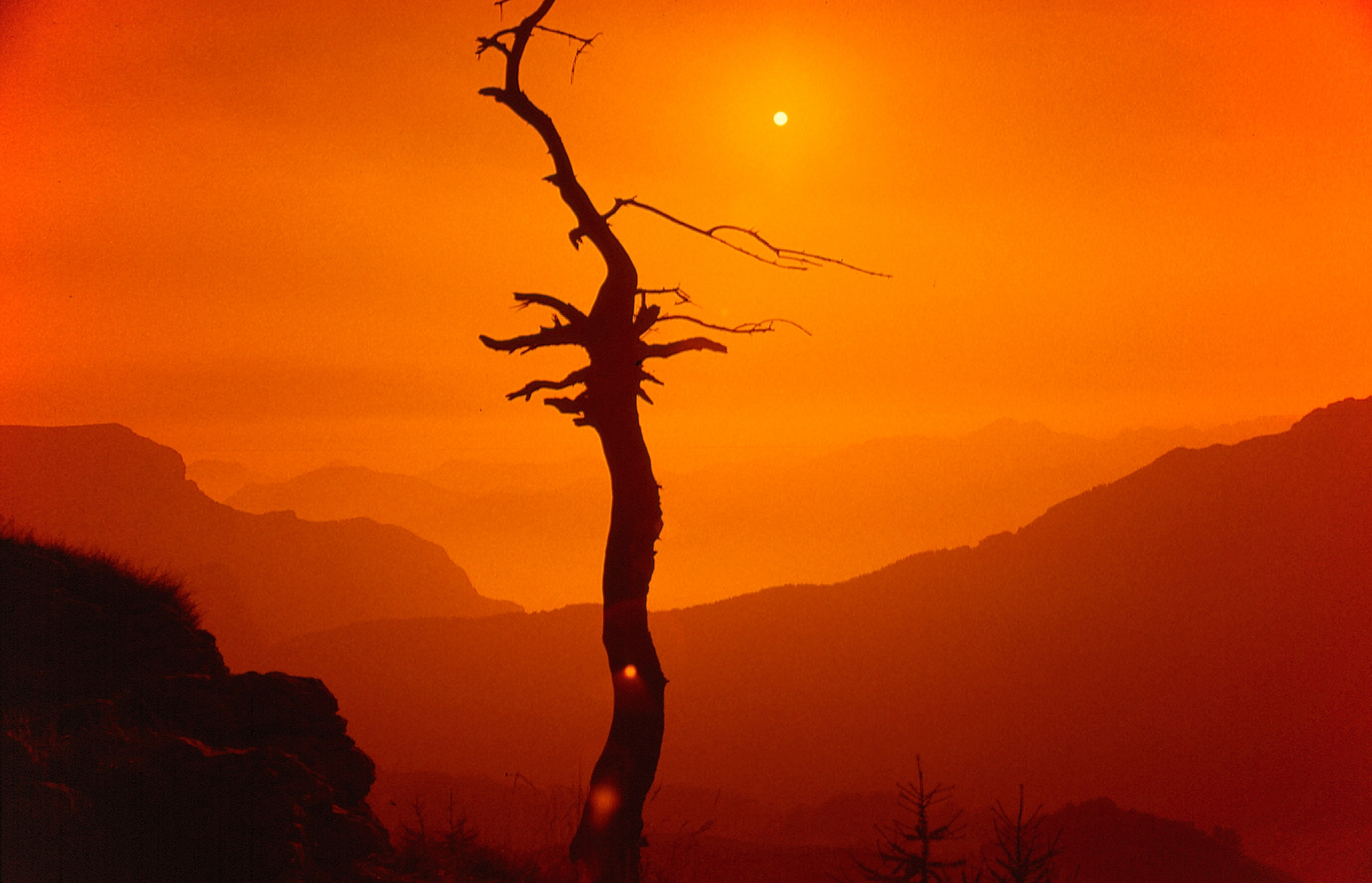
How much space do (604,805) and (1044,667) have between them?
88.8 meters

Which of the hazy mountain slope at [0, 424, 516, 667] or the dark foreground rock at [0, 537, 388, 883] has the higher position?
the hazy mountain slope at [0, 424, 516, 667]

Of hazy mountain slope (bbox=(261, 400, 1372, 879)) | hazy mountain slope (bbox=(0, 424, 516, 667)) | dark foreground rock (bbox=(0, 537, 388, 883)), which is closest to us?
dark foreground rock (bbox=(0, 537, 388, 883))

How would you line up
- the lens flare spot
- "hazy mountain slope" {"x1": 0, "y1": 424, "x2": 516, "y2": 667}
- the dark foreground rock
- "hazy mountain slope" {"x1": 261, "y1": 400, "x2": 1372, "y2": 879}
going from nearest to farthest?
1. the dark foreground rock
2. the lens flare spot
3. "hazy mountain slope" {"x1": 261, "y1": 400, "x2": 1372, "y2": 879}
4. "hazy mountain slope" {"x1": 0, "y1": 424, "x2": 516, "y2": 667}

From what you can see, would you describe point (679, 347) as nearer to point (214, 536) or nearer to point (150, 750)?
point (150, 750)

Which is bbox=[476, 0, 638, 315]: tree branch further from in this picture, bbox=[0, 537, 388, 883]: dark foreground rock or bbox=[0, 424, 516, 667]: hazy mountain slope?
bbox=[0, 424, 516, 667]: hazy mountain slope

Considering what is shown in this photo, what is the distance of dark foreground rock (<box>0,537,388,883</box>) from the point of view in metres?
6.37

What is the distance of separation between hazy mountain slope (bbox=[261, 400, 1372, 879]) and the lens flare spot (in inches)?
2311

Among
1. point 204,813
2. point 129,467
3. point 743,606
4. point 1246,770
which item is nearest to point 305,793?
point 204,813

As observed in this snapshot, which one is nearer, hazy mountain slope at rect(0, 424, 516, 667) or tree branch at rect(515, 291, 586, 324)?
tree branch at rect(515, 291, 586, 324)

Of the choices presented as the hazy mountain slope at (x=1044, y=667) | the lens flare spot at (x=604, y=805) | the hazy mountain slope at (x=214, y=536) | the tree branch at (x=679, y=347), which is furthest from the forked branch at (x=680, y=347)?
the hazy mountain slope at (x=214, y=536)

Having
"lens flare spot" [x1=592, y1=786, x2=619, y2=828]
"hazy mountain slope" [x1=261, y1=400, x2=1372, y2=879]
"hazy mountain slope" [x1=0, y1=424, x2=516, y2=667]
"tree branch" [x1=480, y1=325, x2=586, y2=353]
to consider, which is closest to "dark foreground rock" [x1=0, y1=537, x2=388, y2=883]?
"lens flare spot" [x1=592, y1=786, x2=619, y2=828]

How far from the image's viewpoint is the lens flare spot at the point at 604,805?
8703 mm

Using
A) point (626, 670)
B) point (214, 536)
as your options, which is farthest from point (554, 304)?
point (214, 536)

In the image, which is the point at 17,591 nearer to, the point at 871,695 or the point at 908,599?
the point at 871,695
